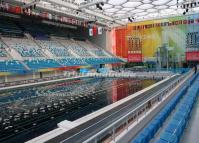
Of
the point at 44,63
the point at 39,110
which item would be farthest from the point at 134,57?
the point at 39,110

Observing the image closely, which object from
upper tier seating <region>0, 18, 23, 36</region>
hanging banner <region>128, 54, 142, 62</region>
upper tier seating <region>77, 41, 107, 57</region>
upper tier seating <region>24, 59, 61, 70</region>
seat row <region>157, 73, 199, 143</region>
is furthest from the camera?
hanging banner <region>128, 54, 142, 62</region>

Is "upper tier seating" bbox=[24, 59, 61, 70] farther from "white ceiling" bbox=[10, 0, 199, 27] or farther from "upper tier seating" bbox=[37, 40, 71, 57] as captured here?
"white ceiling" bbox=[10, 0, 199, 27]

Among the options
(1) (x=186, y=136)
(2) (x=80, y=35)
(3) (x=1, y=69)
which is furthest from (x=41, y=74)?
(1) (x=186, y=136)

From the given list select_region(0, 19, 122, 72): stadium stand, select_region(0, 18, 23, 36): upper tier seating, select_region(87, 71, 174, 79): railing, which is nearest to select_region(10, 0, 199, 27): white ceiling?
select_region(0, 19, 122, 72): stadium stand

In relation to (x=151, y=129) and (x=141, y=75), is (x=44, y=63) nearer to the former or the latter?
(x=141, y=75)

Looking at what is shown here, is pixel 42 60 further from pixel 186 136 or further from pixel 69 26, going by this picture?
pixel 186 136

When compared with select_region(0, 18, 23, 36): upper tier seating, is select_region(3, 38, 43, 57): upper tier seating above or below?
below

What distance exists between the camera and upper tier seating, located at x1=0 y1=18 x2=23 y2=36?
24.3 meters

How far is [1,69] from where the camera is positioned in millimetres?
18719

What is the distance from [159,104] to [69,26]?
2477 centimetres

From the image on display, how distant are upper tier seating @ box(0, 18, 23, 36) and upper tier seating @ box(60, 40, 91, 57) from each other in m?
6.57

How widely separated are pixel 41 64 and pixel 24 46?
350 centimetres

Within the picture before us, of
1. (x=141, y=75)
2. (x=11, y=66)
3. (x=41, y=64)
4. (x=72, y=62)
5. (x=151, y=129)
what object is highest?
(x=72, y=62)

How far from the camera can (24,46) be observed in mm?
24031
